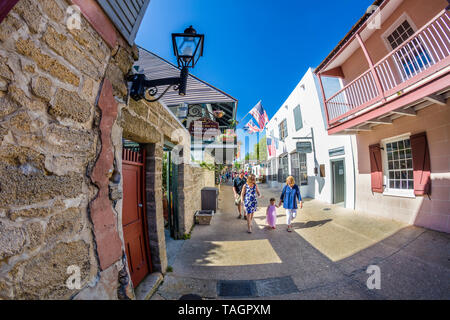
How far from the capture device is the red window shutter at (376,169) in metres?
5.49

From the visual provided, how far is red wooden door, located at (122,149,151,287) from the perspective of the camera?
7.58 feet

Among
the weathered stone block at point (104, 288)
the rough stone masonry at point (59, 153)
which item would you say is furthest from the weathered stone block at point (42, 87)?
the weathered stone block at point (104, 288)

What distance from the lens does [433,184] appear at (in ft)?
13.9

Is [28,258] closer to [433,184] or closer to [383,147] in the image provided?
[433,184]

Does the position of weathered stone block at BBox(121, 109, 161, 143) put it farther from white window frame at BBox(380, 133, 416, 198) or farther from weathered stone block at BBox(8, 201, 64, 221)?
white window frame at BBox(380, 133, 416, 198)

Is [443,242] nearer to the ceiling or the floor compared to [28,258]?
nearer to the floor

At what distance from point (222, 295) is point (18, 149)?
259 centimetres

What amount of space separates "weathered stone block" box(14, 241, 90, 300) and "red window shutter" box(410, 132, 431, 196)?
6611 mm

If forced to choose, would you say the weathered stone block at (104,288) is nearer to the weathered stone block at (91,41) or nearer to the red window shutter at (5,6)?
the red window shutter at (5,6)

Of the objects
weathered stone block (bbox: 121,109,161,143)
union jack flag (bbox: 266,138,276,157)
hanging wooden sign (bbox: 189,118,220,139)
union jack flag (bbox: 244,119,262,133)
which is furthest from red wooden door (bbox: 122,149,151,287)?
union jack flag (bbox: 266,138,276,157)
